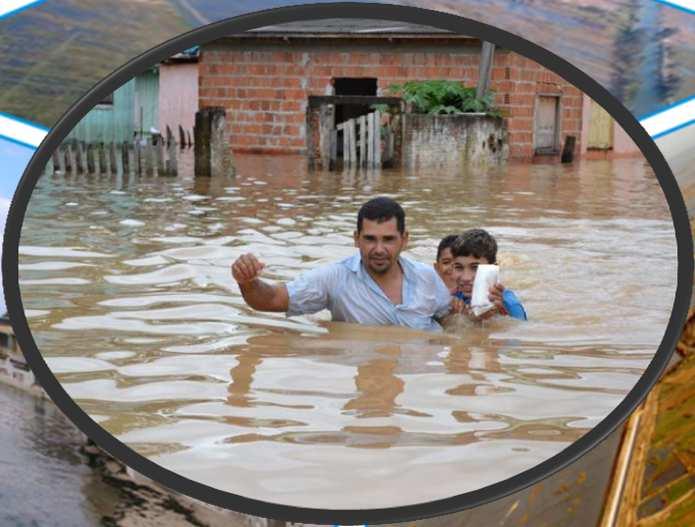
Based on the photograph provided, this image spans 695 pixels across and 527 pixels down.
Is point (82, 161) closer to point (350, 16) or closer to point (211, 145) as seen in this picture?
point (211, 145)

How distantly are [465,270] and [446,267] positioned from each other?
0.09 feet

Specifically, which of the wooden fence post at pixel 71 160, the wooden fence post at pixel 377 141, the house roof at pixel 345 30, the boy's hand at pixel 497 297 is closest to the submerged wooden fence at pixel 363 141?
the wooden fence post at pixel 377 141

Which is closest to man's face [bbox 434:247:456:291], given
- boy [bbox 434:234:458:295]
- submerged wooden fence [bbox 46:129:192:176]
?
boy [bbox 434:234:458:295]

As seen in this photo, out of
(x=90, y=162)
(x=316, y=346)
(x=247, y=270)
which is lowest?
(x=316, y=346)

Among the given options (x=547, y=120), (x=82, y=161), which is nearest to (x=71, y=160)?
(x=82, y=161)

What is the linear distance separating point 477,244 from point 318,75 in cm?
30

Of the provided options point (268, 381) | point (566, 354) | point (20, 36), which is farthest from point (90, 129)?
point (566, 354)

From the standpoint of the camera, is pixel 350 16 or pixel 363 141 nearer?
pixel 350 16

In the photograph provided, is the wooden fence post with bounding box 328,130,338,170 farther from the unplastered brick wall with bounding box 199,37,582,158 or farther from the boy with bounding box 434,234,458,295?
the boy with bounding box 434,234,458,295

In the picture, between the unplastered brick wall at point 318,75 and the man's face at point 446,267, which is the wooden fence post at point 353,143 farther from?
the man's face at point 446,267

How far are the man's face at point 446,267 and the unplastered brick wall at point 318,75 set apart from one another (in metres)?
0.20

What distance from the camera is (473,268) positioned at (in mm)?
1425

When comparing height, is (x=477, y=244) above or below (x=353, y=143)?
below

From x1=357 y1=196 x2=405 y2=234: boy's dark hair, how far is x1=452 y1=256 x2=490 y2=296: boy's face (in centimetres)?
9
